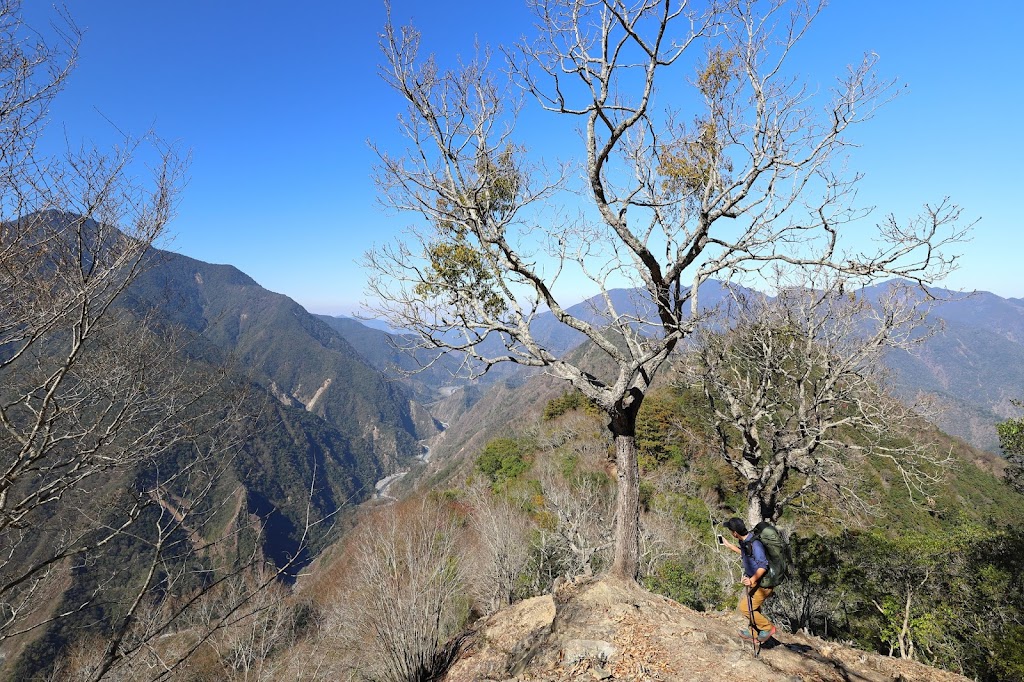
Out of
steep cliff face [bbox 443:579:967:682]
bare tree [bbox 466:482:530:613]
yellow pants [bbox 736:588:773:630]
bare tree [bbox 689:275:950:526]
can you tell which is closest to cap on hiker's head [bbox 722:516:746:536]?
yellow pants [bbox 736:588:773:630]

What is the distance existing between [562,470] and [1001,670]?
17.7 m

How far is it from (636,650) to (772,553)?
77.5 inches

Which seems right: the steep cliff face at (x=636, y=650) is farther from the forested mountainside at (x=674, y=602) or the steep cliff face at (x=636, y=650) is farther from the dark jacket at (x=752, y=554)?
the dark jacket at (x=752, y=554)

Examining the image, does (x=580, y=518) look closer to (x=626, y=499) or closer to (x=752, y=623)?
(x=626, y=499)

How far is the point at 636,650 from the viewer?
4.86 metres

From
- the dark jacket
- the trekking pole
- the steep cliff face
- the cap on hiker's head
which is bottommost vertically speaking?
the steep cliff face

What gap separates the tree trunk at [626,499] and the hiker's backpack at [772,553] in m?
1.56

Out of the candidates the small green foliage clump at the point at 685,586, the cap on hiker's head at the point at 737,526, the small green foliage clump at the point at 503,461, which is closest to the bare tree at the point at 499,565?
the small green foliage clump at the point at 685,586

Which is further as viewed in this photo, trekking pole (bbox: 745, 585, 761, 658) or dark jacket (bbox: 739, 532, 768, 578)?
dark jacket (bbox: 739, 532, 768, 578)

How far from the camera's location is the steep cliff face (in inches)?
179

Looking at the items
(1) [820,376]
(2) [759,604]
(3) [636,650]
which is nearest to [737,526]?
(2) [759,604]

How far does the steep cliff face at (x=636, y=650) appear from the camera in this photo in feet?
14.9

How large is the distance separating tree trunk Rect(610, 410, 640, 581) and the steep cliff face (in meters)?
0.29

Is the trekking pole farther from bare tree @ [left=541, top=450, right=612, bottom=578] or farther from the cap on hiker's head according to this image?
bare tree @ [left=541, top=450, right=612, bottom=578]
